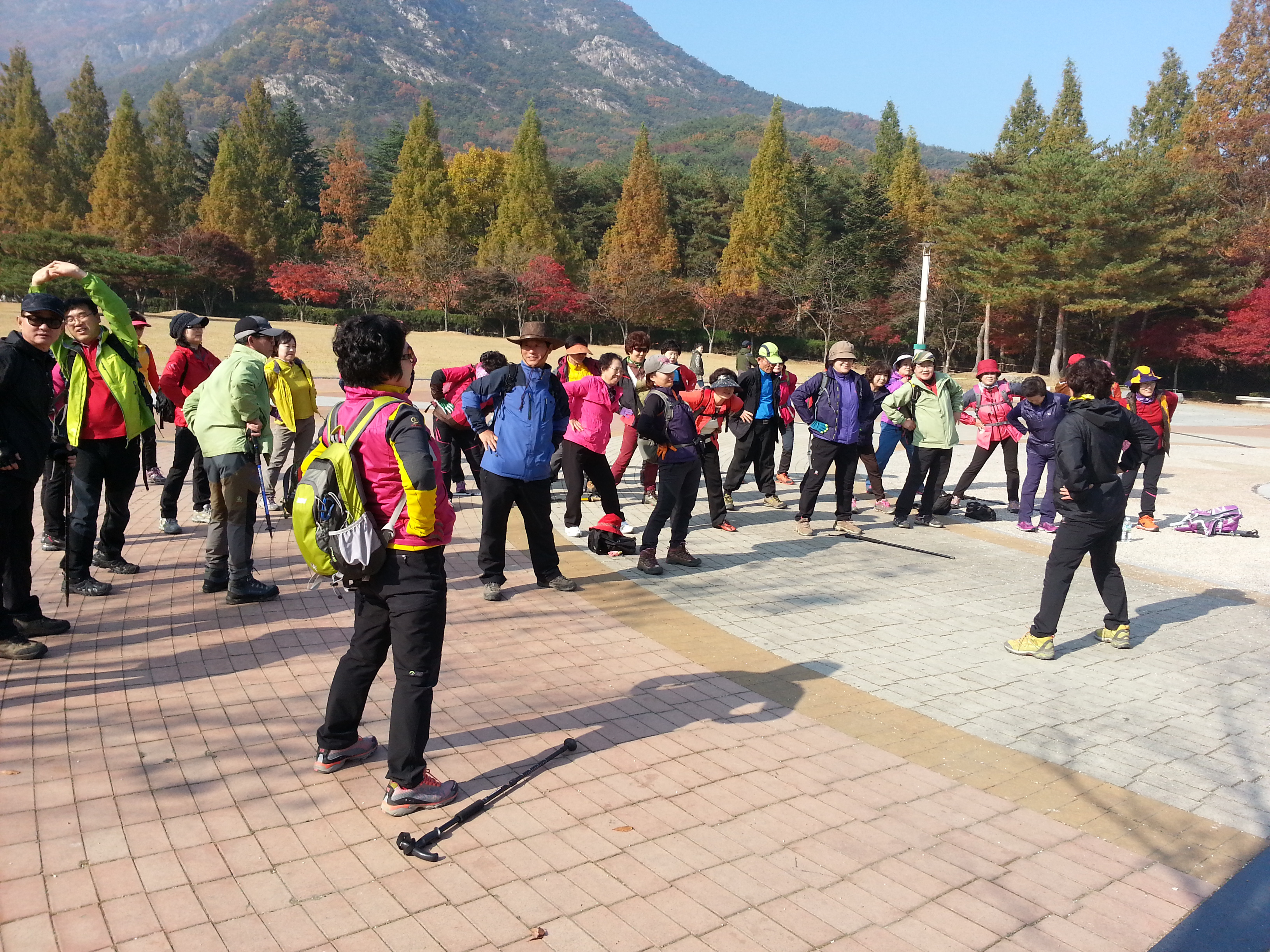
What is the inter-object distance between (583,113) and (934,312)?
425ft

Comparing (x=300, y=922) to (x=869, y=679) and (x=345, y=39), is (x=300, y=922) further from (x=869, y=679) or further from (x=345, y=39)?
(x=345, y=39)

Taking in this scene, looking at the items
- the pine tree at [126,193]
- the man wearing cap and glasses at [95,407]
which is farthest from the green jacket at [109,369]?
the pine tree at [126,193]

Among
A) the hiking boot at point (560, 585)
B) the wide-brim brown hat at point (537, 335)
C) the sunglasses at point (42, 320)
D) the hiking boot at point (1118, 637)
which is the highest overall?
the wide-brim brown hat at point (537, 335)

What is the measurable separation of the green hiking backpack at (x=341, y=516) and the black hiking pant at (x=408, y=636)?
98mm

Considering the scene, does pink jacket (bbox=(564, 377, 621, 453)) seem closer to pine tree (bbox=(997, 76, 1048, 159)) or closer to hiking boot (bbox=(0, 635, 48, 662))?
hiking boot (bbox=(0, 635, 48, 662))

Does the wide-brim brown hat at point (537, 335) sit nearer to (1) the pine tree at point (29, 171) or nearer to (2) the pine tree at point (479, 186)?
(2) the pine tree at point (479, 186)

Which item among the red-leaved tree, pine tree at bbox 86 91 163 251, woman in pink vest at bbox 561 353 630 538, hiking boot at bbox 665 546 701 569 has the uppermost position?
pine tree at bbox 86 91 163 251

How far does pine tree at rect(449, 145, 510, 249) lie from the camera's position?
54.3m

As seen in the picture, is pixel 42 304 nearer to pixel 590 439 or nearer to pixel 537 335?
pixel 537 335

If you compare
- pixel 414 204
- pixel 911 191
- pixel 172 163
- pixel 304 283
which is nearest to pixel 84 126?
pixel 172 163

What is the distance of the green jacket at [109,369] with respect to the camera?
19.1ft

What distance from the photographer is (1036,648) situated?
5.64 m

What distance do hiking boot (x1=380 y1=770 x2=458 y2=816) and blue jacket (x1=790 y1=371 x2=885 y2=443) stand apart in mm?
6093

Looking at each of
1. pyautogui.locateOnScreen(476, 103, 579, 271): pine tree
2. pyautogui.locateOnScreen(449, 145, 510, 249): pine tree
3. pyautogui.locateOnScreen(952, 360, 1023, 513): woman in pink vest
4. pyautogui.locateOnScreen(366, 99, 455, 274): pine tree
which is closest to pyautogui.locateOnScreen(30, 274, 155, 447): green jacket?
pyautogui.locateOnScreen(952, 360, 1023, 513): woman in pink vest
